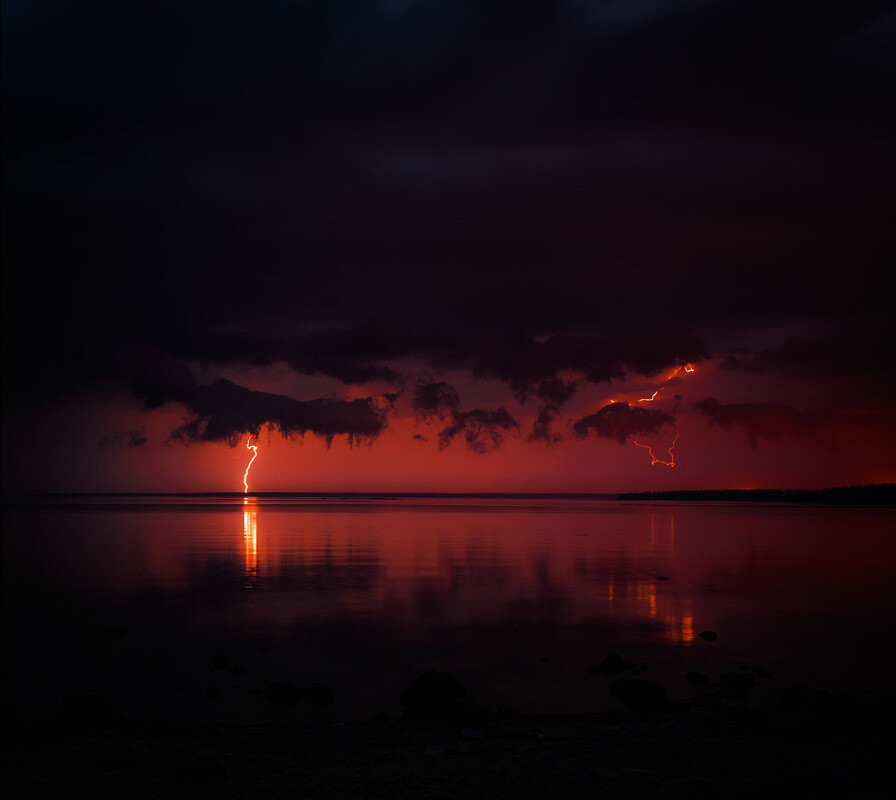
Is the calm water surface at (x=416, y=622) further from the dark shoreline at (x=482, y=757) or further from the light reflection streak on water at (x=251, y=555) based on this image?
the dark shoreline at (x=482, y=757)

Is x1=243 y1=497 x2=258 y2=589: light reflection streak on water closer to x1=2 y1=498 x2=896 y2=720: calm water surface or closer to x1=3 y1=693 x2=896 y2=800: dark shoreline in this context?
x1=2 y1=498 x2=896 y2=720: calm water surface

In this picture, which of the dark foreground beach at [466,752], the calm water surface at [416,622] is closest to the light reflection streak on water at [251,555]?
the calm water surface at [416,622]

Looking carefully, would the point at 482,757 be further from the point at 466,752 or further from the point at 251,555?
the point at 251,555

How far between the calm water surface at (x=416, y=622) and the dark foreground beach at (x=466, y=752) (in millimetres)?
1835

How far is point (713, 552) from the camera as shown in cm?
5803

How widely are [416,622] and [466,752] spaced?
14834mm

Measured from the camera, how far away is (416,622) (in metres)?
26.7

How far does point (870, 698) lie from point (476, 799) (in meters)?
10.8

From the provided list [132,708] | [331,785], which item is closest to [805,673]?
[331,785]

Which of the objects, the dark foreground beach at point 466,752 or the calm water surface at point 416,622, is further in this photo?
the calm water surface at point 416,622

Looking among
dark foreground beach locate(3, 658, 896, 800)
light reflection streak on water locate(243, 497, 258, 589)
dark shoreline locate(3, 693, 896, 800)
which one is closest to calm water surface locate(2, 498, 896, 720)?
light reflection streak on water locate(243, 497, 258, 589)

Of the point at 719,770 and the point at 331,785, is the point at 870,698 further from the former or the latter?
the point at 331,785

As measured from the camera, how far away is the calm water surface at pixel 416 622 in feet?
60.6

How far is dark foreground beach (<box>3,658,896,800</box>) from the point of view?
10.2m
